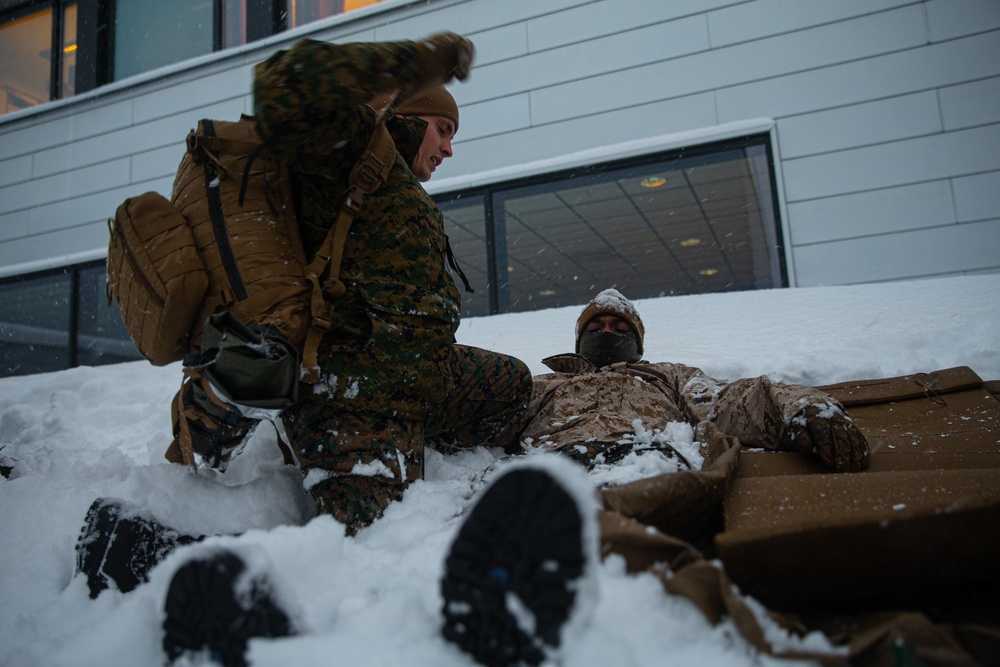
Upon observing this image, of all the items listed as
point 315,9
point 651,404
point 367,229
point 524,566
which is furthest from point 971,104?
point 315,9

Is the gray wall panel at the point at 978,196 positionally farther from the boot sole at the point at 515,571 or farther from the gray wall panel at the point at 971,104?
the boot sole at the point at 515,571

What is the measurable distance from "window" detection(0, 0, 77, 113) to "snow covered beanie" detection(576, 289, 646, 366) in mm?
8127

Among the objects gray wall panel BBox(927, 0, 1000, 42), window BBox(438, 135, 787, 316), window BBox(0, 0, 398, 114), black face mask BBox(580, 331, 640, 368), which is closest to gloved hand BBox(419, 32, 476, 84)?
black face mask BBox(580, 331, 640, 368)

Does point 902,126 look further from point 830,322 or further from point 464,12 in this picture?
point 464,12

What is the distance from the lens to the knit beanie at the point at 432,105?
194 centimetres

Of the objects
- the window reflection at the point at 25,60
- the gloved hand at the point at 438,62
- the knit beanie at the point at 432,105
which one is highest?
the window reflection at the point at 25,60

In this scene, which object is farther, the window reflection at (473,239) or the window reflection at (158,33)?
the window reflection at (158,33)

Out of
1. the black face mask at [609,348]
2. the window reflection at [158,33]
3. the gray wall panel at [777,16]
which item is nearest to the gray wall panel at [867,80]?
the gray wall panel at [777,16]

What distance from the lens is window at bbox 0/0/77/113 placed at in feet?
25.5

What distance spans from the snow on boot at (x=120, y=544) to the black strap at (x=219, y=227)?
68 centimetres

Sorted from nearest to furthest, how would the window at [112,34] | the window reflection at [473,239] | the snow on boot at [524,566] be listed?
the snow on boot at [524,566]
the window reflection at [473,239]
the window at [112,34]

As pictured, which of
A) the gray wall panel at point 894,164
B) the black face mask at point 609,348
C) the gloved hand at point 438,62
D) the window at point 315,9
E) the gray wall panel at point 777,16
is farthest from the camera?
the window at point 315,9

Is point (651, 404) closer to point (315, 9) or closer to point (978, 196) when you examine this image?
point (978, 196)

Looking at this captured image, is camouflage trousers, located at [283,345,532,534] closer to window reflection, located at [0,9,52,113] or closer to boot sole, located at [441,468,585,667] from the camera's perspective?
boot sole, located at [441,468,585,667]
